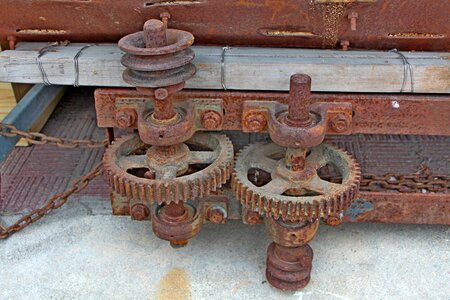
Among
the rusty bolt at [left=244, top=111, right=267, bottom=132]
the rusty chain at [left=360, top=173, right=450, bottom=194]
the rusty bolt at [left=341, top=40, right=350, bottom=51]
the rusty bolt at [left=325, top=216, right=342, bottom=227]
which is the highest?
the rusty bolt at [left=341, top=40, right=350, bottom=51]

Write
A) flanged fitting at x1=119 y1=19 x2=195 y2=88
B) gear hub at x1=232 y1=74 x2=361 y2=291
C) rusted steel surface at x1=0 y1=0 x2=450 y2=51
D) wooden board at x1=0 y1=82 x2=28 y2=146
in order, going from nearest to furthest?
flanged fitting at x1=119 y1=19 x2=195 y2=88 < gear hub at x1=232 y1=74 x2=361 y2=291 < rusted steel surface at x1=0 y1=0 x2=450 y2=51 < wooden board at x1=0 y1=82 x2=28 y2=146

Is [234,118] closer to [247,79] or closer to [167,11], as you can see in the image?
[247,79]

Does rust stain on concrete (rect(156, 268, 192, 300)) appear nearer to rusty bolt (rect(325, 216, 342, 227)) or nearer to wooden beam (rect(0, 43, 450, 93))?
rusty bolt (rect(325, 216, 342, 227))

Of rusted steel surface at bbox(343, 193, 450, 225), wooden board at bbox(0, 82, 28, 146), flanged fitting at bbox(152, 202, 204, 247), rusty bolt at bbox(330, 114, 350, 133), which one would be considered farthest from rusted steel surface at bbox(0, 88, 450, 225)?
wooden board at bbox(0, 82, 28, 146)

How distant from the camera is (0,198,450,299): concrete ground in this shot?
9.30 feet

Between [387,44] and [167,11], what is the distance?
49.2 inches

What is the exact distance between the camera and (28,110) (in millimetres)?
3453

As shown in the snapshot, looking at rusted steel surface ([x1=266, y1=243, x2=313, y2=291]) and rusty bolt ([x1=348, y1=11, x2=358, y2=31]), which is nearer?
rusted steel surface ([x1=266, y1=243, x2=313, y2=291])

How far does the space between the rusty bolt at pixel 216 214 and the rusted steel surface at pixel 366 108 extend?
0.45 metres

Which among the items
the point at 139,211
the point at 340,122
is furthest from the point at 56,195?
the point at 340,122

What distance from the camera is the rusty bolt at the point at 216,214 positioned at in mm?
2939

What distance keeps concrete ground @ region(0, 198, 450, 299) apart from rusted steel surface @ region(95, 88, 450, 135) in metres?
0.72

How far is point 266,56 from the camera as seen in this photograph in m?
2.92

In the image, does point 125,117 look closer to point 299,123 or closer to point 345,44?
point 299,123
